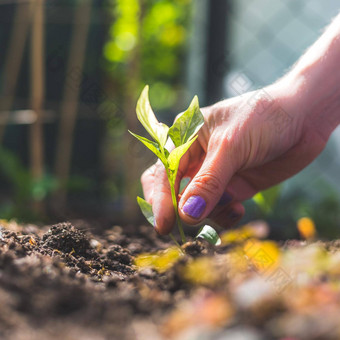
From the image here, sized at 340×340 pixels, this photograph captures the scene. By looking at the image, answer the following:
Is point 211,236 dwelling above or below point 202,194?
below

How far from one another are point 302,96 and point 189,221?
1.97 ft

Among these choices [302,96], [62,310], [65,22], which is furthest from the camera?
[65,22]

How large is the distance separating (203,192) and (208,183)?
0.03 m

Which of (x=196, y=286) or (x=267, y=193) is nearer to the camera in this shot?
(x=196, y=286)

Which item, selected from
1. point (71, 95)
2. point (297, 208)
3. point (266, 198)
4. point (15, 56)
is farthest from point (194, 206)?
point (15, 56)

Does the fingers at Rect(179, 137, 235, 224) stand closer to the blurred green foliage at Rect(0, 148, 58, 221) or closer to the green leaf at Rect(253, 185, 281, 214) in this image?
the green leaf at Rect(253, 185, 281, 214)

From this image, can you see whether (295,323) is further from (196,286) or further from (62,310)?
(62,310)

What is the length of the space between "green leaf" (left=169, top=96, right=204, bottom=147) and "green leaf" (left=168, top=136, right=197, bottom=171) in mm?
22

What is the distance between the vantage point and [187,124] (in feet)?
3.31

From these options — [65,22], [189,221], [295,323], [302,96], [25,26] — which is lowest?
[295,323]

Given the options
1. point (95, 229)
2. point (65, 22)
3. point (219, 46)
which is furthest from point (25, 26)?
point (95, 229)

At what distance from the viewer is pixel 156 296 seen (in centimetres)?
70

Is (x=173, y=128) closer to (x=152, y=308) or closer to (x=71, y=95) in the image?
(x=152, y=308)

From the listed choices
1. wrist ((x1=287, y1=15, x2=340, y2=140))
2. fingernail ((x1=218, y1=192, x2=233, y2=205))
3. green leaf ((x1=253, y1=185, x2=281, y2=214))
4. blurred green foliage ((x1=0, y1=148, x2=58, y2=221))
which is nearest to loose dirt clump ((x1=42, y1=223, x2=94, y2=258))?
fingernail ((x1=218, y1=192, x2=233, y2=205))
